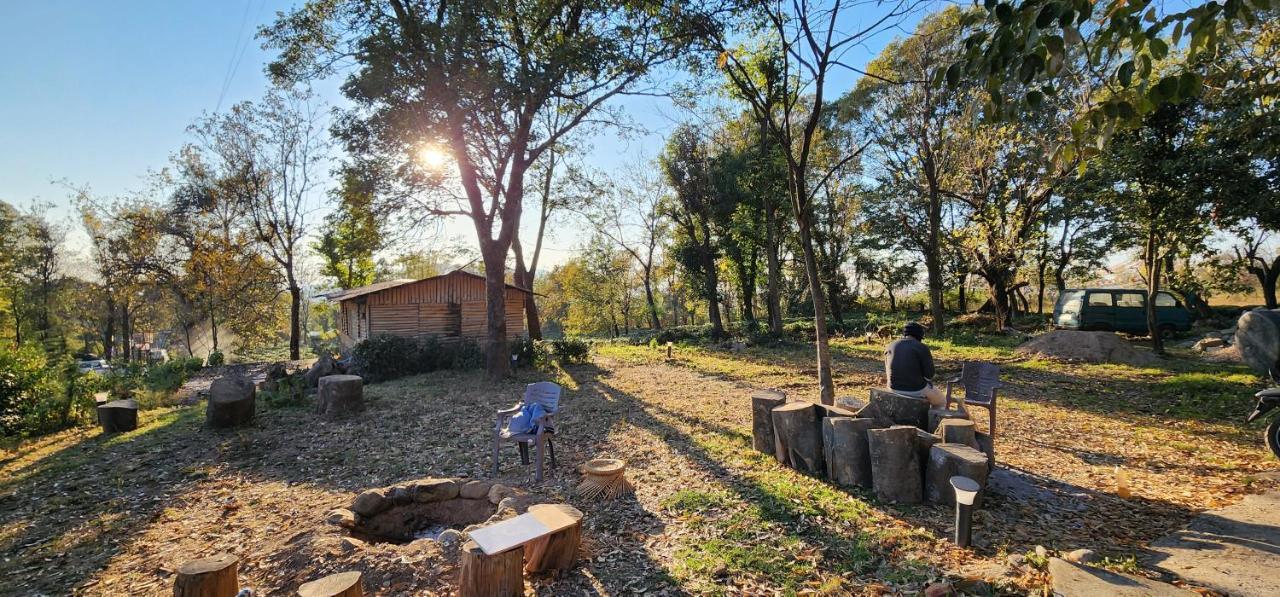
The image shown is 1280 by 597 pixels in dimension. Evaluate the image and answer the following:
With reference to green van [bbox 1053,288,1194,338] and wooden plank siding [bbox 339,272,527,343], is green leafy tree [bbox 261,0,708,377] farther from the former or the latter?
green van [bbox 1053,288,1194,338]

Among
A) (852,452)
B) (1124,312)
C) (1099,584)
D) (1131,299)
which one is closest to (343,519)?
(852,452)

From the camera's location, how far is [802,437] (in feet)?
18.4

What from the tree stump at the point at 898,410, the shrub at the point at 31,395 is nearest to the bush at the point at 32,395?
the shrub at the point at 31,395

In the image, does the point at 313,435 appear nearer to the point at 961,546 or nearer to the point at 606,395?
the point at 606,395

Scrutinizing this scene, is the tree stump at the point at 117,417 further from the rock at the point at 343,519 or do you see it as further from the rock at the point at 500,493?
the rock at the point at 500,493

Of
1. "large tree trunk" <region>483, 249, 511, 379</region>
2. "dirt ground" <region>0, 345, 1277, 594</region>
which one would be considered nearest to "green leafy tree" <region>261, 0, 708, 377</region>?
"large tree trunk" <region>483, 249, 511, 379</region>

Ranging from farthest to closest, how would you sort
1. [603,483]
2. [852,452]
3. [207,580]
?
[603,483] < [852,452] < [207,580]

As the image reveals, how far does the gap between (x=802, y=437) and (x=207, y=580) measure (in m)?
5.20

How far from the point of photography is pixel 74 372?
34.5 ft

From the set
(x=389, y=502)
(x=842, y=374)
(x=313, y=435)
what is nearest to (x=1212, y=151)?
(x=842, y=374)

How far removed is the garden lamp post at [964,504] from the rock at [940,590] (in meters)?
0.72

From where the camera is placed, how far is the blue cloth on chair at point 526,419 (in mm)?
6039

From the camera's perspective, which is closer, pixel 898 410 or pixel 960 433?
pixel 960 433

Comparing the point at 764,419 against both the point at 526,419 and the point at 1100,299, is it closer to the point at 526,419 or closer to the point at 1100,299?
the point at 526,419
